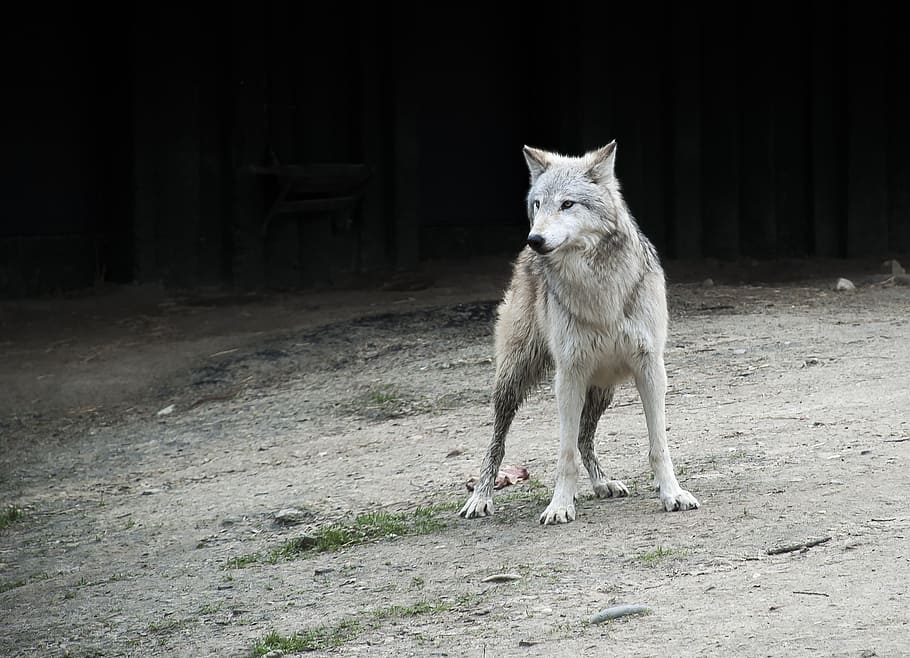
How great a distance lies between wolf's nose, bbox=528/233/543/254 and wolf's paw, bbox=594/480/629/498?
4.35ft

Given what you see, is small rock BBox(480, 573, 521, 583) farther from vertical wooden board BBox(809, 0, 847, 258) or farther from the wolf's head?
vertical wooden board BBox(809, 0, 847, 258)

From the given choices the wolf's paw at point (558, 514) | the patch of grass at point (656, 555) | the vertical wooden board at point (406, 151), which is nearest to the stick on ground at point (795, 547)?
the patch of grass at point (656, 555)

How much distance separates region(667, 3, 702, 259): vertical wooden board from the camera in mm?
14070

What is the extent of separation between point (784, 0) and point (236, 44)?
6576 mm

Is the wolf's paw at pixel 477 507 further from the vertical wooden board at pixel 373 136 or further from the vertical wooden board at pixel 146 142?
the vertical wooden board at pixel 373 136

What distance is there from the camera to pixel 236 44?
40.0 ft

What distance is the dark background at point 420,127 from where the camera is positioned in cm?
1182

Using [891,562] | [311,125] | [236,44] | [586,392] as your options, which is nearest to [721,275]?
[311,125]

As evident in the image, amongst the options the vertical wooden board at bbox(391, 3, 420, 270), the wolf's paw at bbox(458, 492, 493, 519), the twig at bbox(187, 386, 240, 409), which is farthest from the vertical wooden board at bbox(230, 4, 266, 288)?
the wolf's paw at bbox(458, 492, 493, 519)

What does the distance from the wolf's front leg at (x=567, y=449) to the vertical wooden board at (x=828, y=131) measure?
1013cm

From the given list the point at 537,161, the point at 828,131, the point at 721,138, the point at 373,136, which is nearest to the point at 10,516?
the point at 537,161

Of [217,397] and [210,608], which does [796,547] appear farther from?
[217,397]

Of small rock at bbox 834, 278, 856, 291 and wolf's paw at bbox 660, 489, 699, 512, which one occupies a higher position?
small rock at bbox 834, 278, 856, 291

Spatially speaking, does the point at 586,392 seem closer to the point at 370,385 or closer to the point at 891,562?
the point at 891,562
